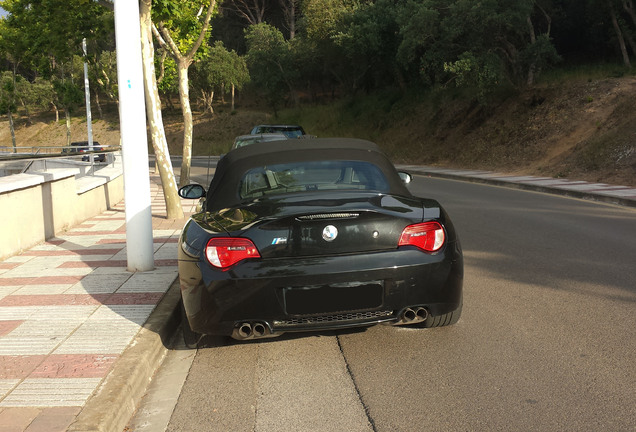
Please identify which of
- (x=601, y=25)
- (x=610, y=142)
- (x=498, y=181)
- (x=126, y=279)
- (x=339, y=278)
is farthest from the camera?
(x=601, y=25)

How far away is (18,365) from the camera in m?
4.36

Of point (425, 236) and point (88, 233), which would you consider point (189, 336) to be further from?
point (88, 233)

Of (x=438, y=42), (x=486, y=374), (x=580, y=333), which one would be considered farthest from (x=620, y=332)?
(x=438, y=42)

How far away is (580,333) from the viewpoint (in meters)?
5.01

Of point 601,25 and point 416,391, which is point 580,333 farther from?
point 601,25

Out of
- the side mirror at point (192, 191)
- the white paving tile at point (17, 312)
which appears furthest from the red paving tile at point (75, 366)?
the side mirror at point (192, 191)

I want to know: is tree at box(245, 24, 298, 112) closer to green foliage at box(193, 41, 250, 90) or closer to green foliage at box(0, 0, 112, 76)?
green foliage at box(193, 41, 250, 90)

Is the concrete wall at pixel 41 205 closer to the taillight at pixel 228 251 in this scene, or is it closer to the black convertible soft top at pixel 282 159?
the black convertible soft top at pixel 282 159

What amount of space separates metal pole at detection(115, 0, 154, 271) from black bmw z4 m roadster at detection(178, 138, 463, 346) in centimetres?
258

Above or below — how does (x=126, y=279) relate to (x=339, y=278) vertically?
below

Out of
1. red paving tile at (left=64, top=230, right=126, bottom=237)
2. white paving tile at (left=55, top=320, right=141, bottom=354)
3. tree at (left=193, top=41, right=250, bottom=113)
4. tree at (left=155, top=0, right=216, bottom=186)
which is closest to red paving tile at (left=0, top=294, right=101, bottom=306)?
white paving tile at (left=55, top=320, right=141, bottom=354)

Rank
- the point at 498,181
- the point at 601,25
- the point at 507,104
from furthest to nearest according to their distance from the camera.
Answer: the point at 601,25 < the point at 507,104 < the point at 498,181

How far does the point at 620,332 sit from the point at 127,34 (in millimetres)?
5589

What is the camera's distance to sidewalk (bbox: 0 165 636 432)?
366 cm
